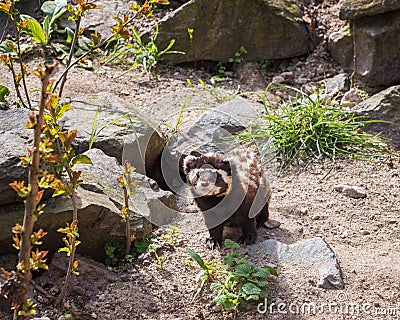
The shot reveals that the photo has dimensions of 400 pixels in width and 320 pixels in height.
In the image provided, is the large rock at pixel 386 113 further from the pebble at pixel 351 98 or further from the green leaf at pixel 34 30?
the green leaf at pixel 34 30

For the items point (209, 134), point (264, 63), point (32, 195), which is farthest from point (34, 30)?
point (32, 195)

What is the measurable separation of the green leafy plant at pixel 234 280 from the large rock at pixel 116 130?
1571 millimetres

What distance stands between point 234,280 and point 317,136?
2563 mm

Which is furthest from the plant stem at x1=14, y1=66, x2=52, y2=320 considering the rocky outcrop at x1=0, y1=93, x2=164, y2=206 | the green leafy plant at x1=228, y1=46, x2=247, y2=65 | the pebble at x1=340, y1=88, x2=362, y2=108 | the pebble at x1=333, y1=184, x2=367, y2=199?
the green leafy plant at x1=228, y1=46, x2=247, y2=65

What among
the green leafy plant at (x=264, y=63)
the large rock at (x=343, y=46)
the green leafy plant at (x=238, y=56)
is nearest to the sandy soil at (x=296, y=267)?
the green leafy plant at (x=238, y=56)

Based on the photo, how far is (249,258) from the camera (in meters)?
4.13

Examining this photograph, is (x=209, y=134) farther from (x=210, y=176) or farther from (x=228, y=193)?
(x=210, y=176)

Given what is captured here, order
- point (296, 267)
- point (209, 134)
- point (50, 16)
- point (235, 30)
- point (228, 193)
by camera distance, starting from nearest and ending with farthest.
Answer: point (296, 267), point (228, 193), point (209, 134), point (50, 16), point (235, 30)

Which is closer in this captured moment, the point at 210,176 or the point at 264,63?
the point at 210,176

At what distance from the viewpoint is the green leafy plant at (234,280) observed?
3533 millimetres

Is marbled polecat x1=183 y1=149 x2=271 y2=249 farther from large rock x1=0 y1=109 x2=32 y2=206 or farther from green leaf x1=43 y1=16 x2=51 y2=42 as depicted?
green leaf x1=43 y1=16 x2=51 y2=42

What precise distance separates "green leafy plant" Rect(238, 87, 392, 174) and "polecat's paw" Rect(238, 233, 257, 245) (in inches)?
57.5

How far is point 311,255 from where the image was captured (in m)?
4.05

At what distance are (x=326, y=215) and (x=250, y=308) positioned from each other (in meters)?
1.67
